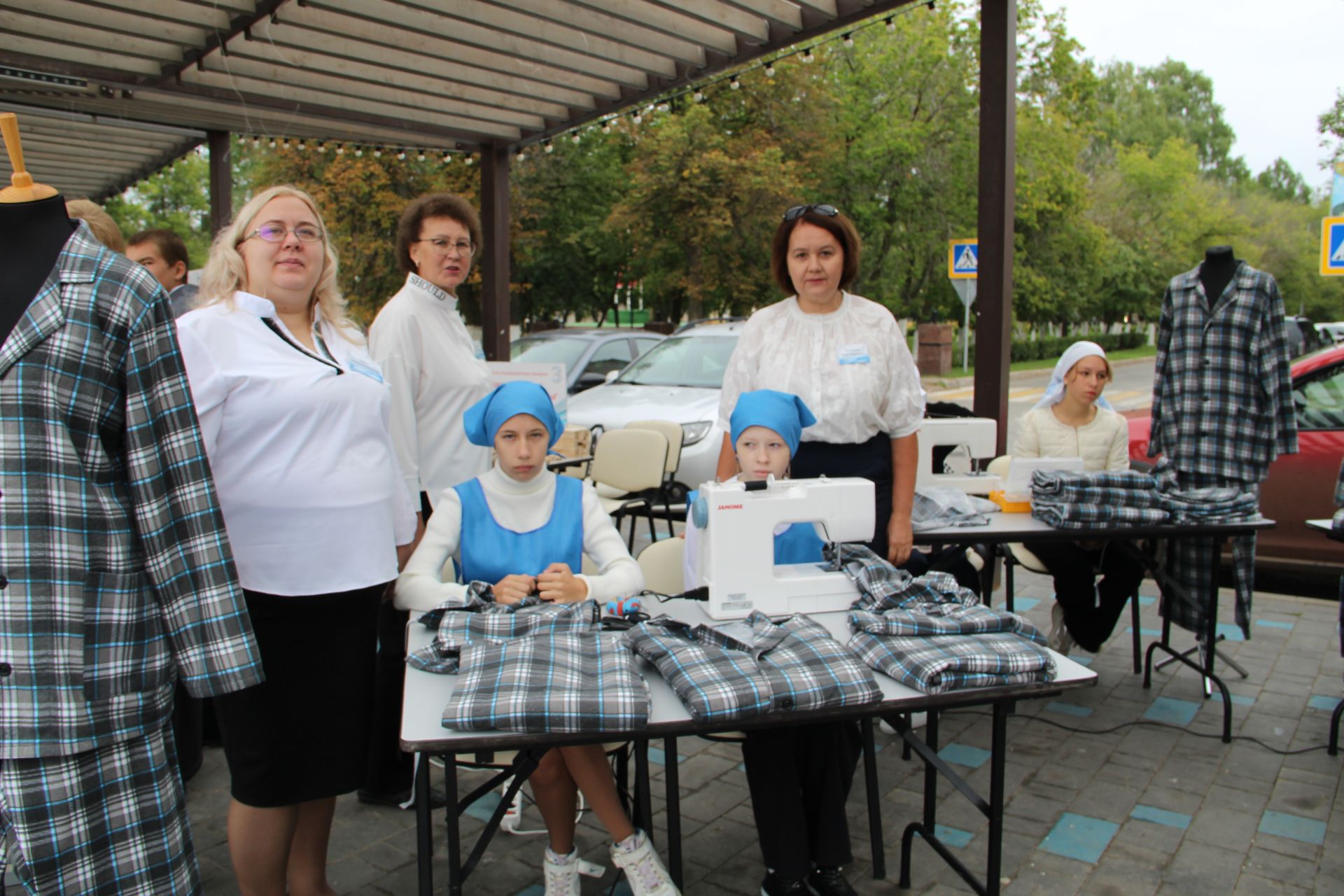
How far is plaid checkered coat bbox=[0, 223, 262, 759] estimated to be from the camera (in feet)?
4.79

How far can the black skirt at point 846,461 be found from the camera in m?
3.16

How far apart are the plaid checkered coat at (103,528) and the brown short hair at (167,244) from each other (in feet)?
8.24

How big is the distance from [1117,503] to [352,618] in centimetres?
270

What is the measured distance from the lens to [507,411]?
8.43 ft

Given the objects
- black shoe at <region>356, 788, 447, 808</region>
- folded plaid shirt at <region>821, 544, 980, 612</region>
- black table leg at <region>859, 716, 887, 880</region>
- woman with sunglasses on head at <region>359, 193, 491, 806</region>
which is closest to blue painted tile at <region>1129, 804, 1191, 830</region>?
black table leg at <region>859, 716, 887, 880</region>

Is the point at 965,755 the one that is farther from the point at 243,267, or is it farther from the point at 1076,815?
the point at 243,267

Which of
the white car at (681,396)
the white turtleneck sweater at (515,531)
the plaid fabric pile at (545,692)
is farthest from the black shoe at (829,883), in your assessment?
the white car at (681,396)

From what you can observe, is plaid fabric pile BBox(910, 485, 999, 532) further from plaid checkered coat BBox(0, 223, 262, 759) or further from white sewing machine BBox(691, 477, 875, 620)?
plaid checkered coat BBox(0, 223, 262, 759)

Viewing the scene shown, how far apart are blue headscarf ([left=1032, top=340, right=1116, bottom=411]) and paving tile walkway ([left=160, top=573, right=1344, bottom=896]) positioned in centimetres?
125

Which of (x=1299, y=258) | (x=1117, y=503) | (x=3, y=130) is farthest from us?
(x=1299, y=258)

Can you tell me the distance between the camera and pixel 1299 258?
181ft

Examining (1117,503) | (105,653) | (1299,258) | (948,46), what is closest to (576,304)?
(948,46)

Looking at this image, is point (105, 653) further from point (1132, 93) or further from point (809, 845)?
point (1132, 93)

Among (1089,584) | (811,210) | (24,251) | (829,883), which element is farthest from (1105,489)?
(24,251)
